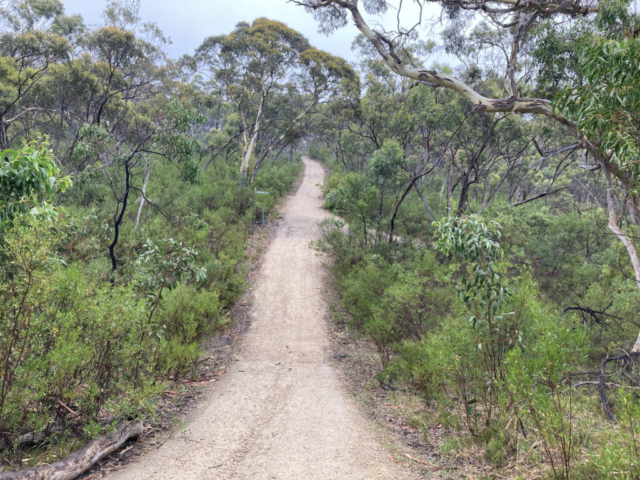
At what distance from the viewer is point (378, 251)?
13430 mm

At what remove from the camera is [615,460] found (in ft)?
8.24

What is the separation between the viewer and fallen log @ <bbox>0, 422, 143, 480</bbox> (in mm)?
3025

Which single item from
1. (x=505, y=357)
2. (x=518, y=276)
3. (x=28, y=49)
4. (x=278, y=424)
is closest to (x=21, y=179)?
(x=278, y=424)

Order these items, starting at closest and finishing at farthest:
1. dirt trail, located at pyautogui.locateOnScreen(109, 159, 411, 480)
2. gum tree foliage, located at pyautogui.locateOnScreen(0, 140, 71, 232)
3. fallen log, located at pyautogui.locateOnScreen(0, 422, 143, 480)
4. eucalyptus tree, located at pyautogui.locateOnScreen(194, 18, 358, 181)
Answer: gum tree foliage, located at pyautogui.locateOnScreen(0, 140, 71, 232)
fallen log, located at pyautogui.locateOnScreen(0, 422, 143, 480)
dirt trail, located at pyautogui.locateOnScreen(109, 159, 411, 480)
eucalyptus tree, located at pyautogui.locateOnScreen(194, 18, 358, 181)

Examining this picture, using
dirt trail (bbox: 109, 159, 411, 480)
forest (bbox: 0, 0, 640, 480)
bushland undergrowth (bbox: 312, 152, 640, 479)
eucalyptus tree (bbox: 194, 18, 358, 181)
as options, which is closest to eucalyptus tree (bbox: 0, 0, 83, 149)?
forest (bbox: 0, 0, 640, 480)

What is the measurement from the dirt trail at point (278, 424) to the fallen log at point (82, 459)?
11.5 inches

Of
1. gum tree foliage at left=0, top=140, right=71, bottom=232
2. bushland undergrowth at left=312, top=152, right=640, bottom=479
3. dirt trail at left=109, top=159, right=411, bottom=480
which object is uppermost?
gum tree foliage at left=0, top=140, right=71, bottom=232

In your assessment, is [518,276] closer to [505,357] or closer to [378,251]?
[505,357]

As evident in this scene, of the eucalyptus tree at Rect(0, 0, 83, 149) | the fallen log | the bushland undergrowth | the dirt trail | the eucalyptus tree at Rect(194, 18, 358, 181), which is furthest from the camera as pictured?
the eucalyptus tree at Rect(194, 18, 358, 181)

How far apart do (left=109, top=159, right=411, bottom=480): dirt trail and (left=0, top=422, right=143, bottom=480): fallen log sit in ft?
0.96

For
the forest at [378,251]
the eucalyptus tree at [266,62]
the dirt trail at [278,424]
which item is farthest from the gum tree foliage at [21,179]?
the eucalyptus tree at [266,62]

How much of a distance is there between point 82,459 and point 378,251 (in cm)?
1098

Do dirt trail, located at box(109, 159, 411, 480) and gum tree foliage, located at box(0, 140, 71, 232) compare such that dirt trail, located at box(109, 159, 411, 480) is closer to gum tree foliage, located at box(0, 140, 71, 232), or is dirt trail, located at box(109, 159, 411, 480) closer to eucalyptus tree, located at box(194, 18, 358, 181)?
gum tree foliage, located at box(0, 140, 71, 232)

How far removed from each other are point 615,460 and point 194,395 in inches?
228
